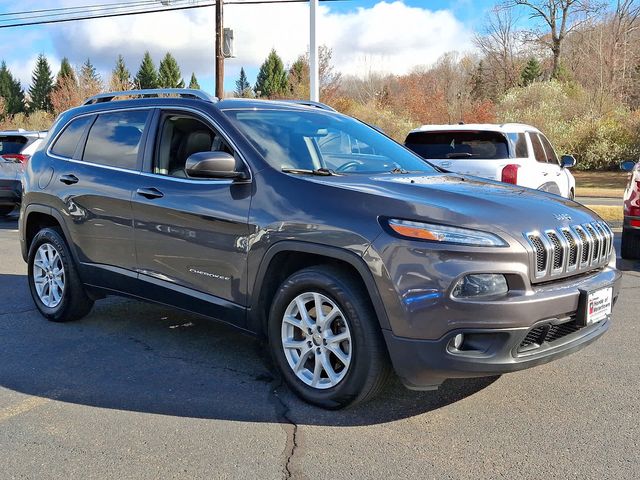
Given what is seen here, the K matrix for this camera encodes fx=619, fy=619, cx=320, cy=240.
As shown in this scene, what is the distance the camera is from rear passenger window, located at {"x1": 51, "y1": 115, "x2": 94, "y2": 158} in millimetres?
5230

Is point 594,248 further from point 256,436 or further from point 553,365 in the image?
point 256,436

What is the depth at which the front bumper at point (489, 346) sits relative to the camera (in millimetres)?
2977

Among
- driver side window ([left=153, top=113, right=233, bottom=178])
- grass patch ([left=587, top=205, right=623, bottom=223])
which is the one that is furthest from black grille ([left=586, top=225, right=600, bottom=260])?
grass patch ([left=587, top=205, right=623, bottom=223])

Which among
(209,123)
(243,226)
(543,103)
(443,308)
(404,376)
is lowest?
(404,376)

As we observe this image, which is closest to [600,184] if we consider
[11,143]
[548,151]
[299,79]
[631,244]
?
[548,151]

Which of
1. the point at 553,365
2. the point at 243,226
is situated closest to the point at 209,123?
the point at 243,226

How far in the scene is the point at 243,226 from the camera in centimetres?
372

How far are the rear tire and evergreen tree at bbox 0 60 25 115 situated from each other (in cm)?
7660

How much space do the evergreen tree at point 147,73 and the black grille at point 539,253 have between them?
76810 mm

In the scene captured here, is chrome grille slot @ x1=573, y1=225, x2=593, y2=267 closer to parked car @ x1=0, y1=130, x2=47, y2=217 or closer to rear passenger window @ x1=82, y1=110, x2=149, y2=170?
rear passenger window @ x1=82, y1=110, x2=149, y2=170

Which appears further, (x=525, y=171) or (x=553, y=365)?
(x=525, y=171)

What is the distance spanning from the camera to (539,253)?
3.12m

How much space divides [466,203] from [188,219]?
1.78 meters

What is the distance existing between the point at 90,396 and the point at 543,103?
120 ft
